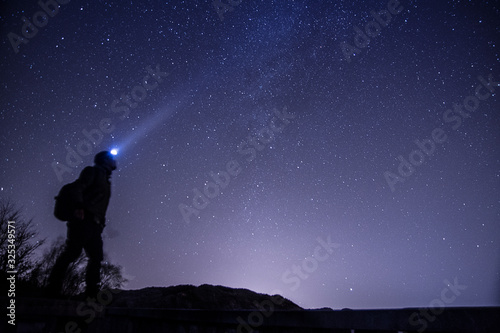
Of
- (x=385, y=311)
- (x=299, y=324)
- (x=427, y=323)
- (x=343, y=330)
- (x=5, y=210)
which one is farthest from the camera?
(x=5, y=210)

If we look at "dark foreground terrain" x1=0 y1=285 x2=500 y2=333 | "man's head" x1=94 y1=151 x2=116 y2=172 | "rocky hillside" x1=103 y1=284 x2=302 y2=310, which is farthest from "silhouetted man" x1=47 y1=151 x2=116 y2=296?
"rocky hillside" x1=103 y1=284 x2=302 y2=310

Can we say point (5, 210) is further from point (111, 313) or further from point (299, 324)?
point (299, 324)

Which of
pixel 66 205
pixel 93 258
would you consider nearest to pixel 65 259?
pixel 93 258

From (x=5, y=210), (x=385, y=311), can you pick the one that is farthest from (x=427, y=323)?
(x=5, y=210)

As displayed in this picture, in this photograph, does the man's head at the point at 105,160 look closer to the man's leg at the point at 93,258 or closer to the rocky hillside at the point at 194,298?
the man's leg at the point at 93,258

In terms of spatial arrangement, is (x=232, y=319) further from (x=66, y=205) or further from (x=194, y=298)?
(x=194, y=298)

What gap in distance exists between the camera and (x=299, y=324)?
240 centimetres

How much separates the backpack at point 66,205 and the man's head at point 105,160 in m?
0.59

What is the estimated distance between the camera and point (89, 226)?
11.1ft

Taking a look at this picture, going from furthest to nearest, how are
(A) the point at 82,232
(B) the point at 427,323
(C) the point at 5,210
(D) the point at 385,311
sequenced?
(C) the point at 5,210
(A) the point at 82,232
(D) the point at 385,311
(B) the point at 427,323

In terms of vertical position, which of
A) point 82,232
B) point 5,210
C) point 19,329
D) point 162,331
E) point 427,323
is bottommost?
point 427,323

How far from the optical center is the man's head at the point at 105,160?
12.6 feet

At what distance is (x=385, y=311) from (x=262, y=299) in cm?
987

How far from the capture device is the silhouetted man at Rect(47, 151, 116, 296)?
3.13 m
